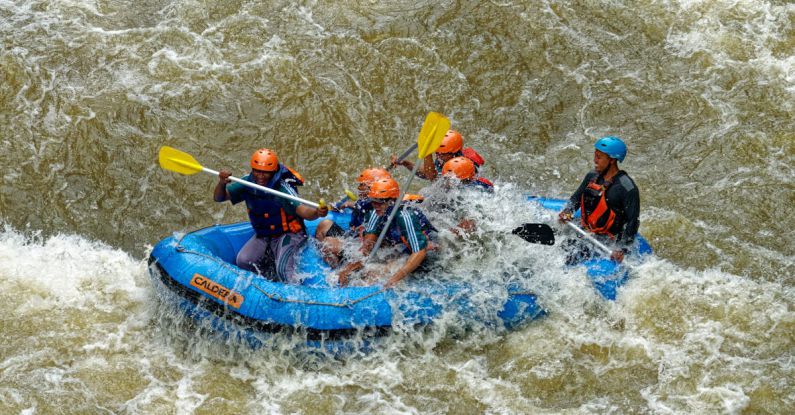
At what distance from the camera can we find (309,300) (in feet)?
21.2

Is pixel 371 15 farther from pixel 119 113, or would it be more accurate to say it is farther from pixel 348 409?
pixel 348 409

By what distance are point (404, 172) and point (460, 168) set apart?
2.00 metres

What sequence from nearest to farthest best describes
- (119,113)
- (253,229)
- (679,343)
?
(679,343), (253,229), (119,113)

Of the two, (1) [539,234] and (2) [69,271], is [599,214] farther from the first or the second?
(2) [69,271]

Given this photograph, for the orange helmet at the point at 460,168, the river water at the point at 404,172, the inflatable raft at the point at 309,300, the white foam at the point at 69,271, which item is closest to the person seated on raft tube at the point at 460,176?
the orange helmet at the point at 460,168

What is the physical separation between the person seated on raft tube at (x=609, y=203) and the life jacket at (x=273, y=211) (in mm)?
2207

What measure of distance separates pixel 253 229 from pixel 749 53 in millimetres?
6411

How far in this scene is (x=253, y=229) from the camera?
7.51 m

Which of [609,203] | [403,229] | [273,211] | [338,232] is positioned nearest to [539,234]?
[609,203]

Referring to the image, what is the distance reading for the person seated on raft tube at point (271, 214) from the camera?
691cm

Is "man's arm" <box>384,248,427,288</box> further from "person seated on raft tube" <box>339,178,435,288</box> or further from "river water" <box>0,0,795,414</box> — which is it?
"river water" <box>0,0,795,414</box>

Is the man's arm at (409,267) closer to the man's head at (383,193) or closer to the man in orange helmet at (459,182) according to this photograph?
the man's head at (383,193)

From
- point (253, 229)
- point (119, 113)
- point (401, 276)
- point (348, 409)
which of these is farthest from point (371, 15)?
point (348, 409)

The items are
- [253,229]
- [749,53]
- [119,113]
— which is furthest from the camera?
[749,53]
